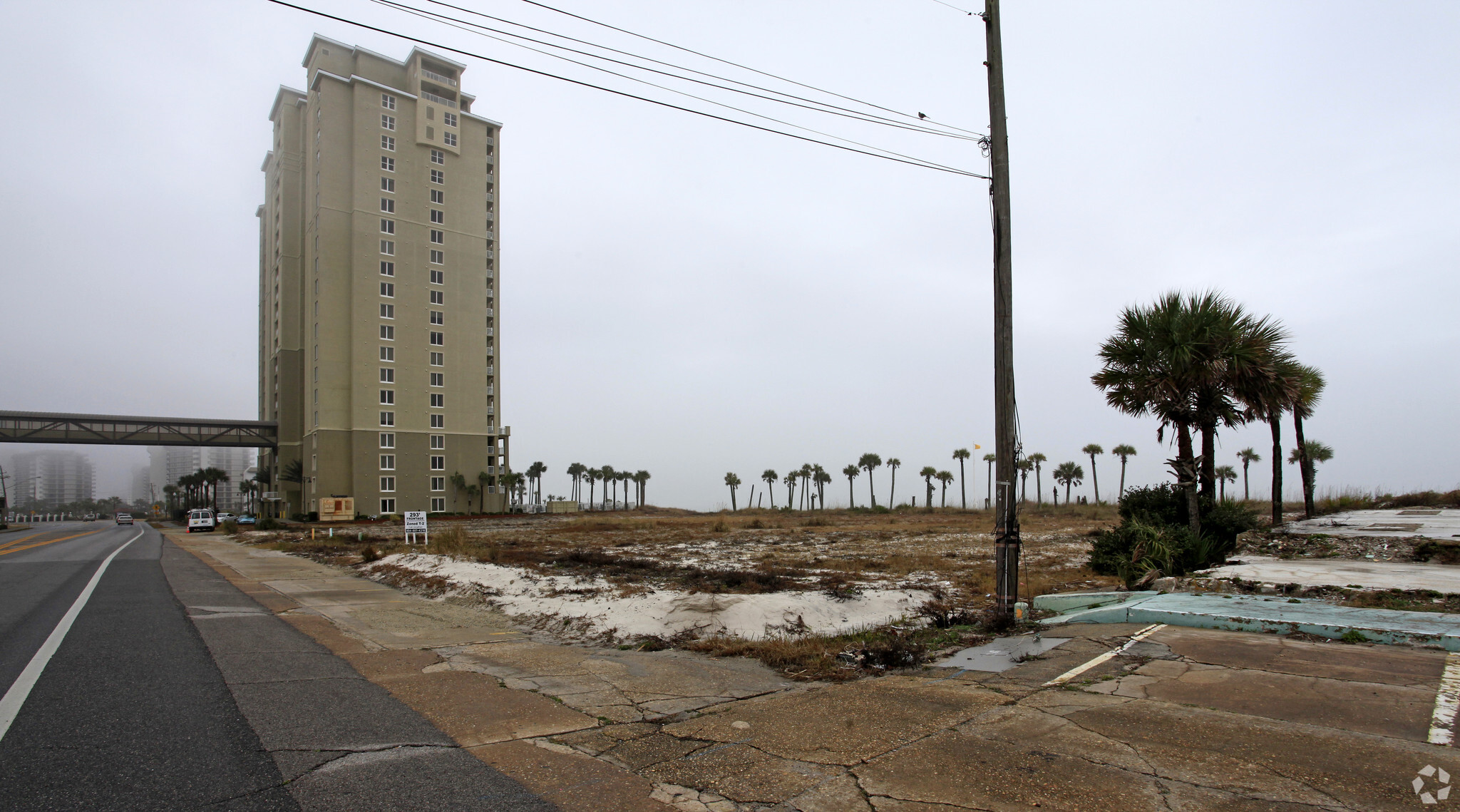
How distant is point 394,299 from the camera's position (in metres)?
75.8

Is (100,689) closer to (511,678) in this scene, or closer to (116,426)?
(511,678)

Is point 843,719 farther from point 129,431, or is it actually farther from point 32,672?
point 129,431

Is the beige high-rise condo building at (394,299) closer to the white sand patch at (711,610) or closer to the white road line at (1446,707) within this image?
the white sand patch at (711,610)

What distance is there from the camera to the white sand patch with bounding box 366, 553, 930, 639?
10469 mm

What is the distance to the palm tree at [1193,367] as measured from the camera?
15359 mm

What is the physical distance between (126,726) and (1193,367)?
17903 mm

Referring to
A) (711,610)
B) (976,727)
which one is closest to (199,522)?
(711,610)

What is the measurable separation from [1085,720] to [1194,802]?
4.95ft

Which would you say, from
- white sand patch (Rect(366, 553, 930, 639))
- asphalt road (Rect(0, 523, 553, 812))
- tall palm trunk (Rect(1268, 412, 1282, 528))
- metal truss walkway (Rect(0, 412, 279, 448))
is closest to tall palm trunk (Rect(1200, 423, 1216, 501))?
tall palm trunk (Rect(1268, 412, 1282, 528))

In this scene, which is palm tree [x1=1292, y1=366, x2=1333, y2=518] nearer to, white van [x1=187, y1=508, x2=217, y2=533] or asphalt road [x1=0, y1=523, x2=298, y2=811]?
asphalt road [x1=0, y1=523, x2=298, y2=811]

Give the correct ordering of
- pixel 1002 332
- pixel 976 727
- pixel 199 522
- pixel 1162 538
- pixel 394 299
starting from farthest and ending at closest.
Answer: pixel 394 299, pixel 199 522, pixel 1162 538, pixel 1002 332, pixel 976 727
